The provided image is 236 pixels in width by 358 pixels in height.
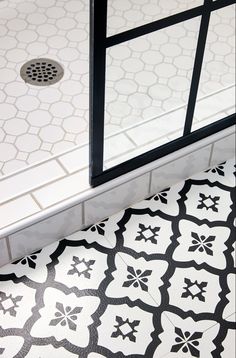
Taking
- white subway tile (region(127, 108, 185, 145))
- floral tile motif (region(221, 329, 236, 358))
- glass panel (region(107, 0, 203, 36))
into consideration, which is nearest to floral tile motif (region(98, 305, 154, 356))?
floral tile motif (region(221, 329, 236, 358))

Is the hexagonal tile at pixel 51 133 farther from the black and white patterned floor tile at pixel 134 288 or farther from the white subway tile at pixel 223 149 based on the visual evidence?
the white subway tile at pixel 223 149

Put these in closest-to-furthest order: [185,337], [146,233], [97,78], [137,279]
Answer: [97,78], [185,337], [137,279], [146,233]

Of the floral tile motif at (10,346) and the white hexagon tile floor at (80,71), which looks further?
the white hexagon tile floor at (80,71)

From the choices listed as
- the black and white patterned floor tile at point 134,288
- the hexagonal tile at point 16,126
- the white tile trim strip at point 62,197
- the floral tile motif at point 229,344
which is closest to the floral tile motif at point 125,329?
the black and white patterned floor tile at point 134,288

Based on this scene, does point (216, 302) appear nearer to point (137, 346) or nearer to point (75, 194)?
point (137, 346)

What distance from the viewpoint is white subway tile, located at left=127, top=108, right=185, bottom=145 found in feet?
5.63

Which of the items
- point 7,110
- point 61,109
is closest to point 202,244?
point 61,109

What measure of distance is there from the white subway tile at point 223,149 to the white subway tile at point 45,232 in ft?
1.54

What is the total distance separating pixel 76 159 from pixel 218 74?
2.10ft

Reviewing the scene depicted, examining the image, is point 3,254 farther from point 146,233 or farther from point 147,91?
point 147,91

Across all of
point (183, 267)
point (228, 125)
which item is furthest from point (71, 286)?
point (228, 125)

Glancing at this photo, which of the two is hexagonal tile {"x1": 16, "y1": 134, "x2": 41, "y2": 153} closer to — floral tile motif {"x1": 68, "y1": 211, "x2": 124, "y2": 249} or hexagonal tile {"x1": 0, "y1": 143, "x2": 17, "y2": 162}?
hexagonal tile {"x1": 0, "y1": 143, "x2": 17, "y2": 162}

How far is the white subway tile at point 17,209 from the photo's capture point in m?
1.47

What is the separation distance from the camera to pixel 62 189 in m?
1.55
